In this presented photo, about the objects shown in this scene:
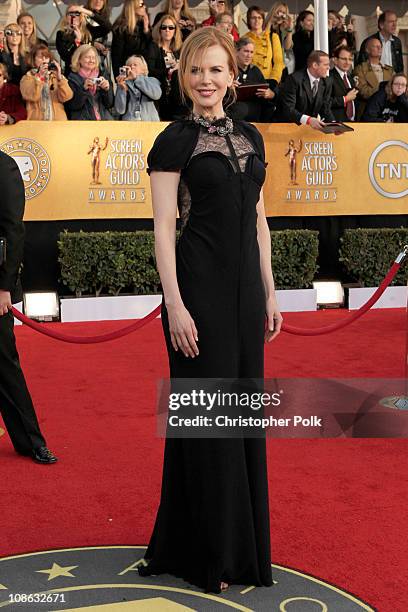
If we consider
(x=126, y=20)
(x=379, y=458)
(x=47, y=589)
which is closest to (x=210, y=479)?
(x=47, y=589)

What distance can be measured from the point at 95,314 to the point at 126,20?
3443mm

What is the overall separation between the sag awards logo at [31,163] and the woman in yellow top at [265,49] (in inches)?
122

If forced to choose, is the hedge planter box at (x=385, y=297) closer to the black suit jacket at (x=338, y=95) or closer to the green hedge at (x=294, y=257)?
the green hedge at (x=294, y=257)

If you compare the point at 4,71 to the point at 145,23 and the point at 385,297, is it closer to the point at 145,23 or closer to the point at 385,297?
the point at 145,23

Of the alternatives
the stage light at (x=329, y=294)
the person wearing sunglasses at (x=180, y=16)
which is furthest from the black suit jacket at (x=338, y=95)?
the stage light at (x=329, y=294)

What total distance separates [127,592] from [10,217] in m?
1.96

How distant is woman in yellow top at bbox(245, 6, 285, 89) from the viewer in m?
11.5

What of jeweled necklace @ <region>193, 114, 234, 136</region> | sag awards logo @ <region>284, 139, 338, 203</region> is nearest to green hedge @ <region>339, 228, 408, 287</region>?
sag awards logo @ <region>284, 139, 338, 203</region>

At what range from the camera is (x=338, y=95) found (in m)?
11.4

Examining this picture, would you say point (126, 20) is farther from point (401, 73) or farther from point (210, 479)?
point (210, 479)

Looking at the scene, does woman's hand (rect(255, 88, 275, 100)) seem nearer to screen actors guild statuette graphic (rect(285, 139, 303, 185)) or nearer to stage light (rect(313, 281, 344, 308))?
screen actors guild statuette graphic (rect(285, 139, 303, 185))

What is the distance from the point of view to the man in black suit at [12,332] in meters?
4.49

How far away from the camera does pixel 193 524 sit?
3.24 metres

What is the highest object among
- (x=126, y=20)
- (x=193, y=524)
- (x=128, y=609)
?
(x=126, y=20)
